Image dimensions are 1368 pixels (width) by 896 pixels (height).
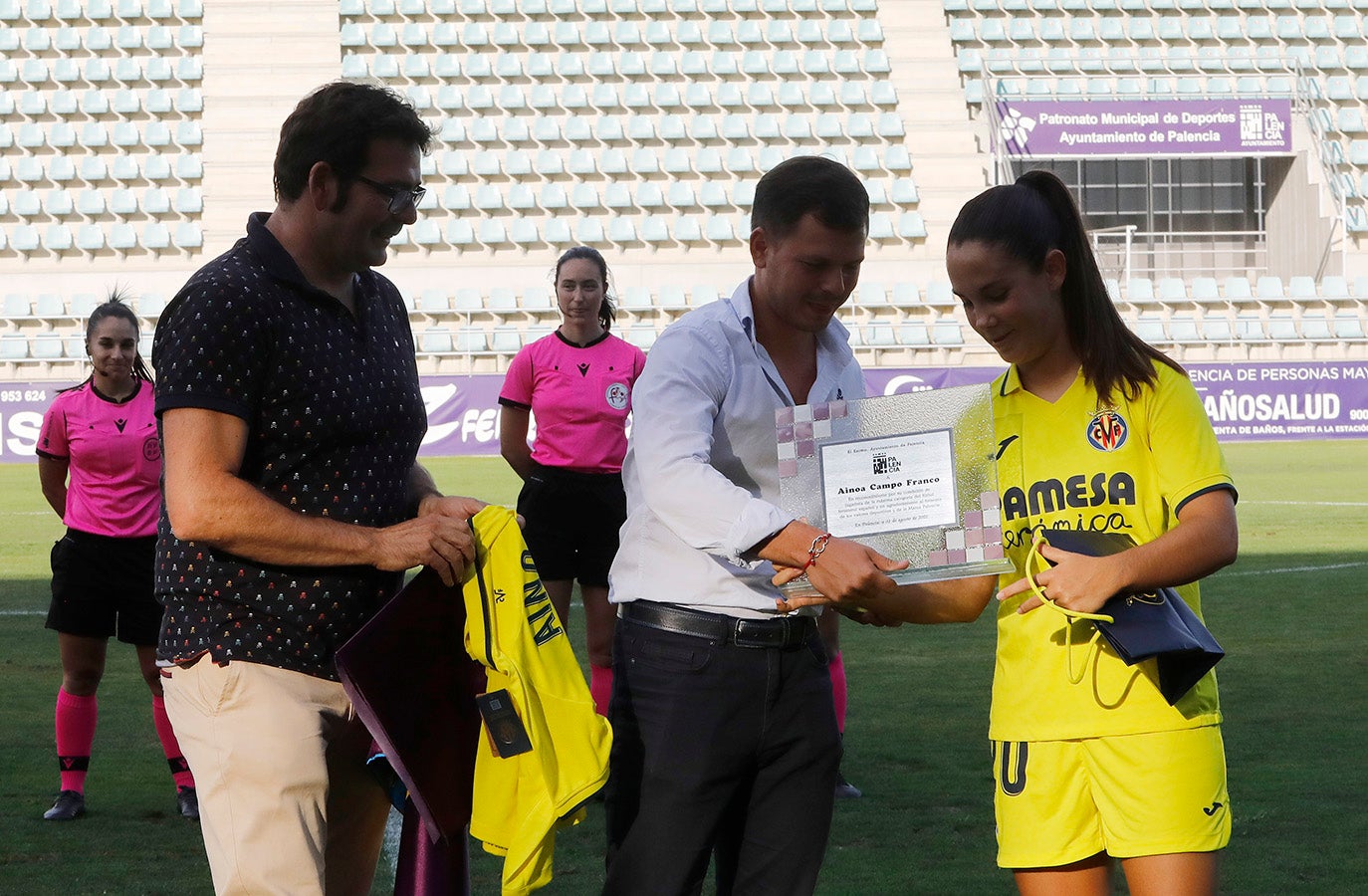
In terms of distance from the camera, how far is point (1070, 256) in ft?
8.59

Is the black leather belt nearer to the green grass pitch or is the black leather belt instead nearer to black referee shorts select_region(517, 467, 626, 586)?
the green grass pitch

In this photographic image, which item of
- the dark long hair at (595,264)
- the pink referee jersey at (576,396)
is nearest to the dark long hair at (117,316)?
the pink referee jersey at (576,396)

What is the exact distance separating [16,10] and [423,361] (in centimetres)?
1265

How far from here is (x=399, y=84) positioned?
28859mm

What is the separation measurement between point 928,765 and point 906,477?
3599 millimetres

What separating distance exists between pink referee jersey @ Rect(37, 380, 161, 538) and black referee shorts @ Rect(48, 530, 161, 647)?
7 cm

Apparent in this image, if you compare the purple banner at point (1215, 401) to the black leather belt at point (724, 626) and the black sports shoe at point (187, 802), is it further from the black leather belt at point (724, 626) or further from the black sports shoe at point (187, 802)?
the black leather belt at point (724, 626)

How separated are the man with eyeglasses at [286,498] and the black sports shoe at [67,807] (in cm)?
302

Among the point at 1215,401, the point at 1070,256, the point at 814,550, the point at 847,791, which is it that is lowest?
the point at 847,791

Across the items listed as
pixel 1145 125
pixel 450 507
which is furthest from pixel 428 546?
pixel 1145 125

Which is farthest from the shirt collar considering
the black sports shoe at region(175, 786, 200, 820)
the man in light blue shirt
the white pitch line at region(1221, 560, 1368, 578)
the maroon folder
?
the white pitch line at region(1221, 560, 1368, 578)

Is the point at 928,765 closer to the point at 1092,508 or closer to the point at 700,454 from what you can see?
the point at 1092,508

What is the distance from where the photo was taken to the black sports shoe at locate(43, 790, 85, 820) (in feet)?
17.2

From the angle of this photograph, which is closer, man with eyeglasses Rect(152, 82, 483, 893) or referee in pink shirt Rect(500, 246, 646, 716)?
man with eyeglasses Rect(152, 82, 483, 893)
